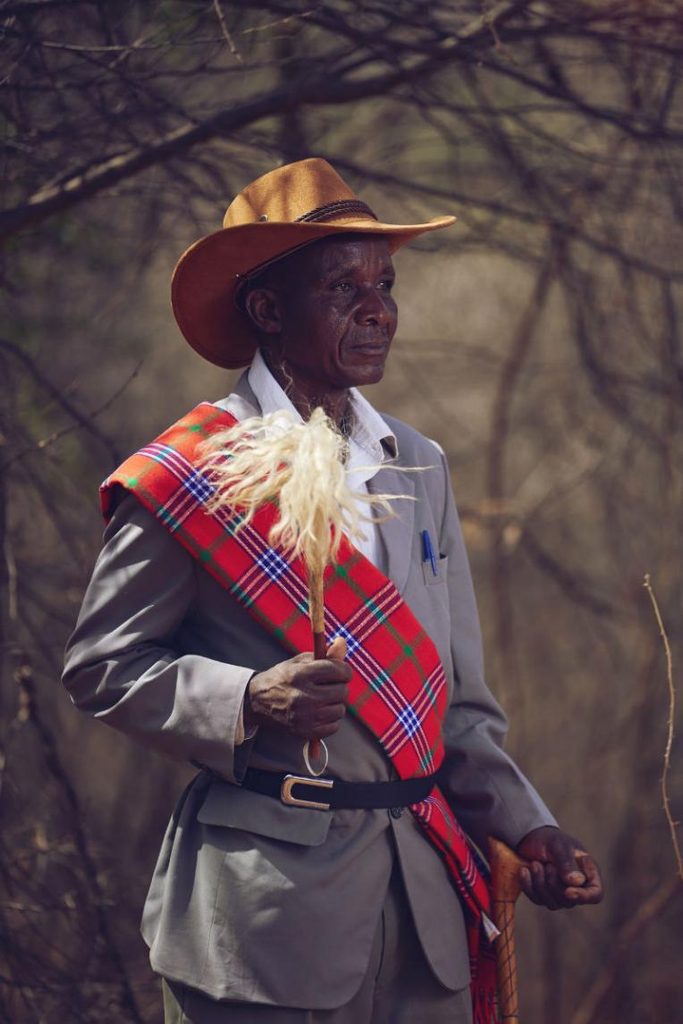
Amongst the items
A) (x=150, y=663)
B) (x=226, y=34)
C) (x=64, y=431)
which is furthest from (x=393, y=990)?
(x=226, y=34)

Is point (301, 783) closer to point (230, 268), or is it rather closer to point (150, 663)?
point (150, 663)

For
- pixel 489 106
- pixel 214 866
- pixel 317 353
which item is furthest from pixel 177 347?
pixel 214 866

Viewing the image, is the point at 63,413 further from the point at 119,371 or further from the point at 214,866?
the point at 214,866

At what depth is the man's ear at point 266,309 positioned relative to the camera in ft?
8.87

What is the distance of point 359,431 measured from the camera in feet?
9.04

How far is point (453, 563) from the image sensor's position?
283 cm

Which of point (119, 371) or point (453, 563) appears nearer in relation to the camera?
point (453, 563)

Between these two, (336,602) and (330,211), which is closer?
(336,602)

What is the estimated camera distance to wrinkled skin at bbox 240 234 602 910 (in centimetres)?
259

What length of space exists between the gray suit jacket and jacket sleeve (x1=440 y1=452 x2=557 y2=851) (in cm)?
4

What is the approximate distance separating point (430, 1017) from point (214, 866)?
48 centimetres

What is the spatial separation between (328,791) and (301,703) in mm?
258

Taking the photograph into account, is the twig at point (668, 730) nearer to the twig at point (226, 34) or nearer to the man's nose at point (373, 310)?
the man's nose at point (373, 310)

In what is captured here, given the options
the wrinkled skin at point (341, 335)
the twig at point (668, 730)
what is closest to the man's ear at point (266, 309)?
the wrinkled skin at point (341, 335)
